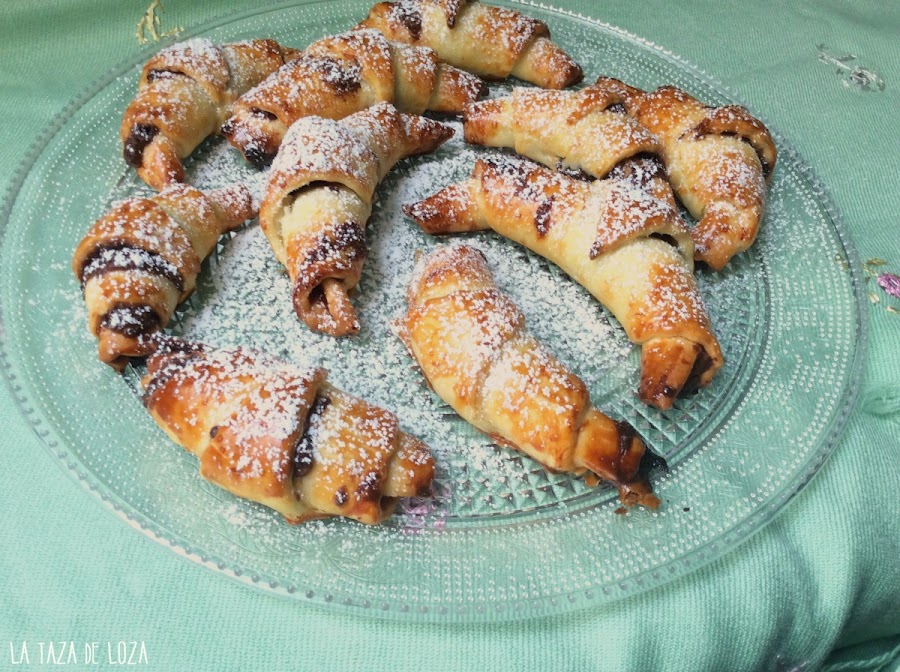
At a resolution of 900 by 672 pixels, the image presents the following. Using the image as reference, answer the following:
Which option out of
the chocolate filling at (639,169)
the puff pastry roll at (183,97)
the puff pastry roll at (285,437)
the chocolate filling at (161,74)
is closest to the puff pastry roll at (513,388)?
the puff pastry roll at (285,437)

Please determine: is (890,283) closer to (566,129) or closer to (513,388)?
(566,129)

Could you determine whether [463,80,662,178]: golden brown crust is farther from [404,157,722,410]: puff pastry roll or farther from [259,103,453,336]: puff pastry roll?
[259,103,453,336]: puff pastry roll

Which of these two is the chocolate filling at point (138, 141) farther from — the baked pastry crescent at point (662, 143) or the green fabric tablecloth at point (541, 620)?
the baked pastry crescent at point (662, 143)

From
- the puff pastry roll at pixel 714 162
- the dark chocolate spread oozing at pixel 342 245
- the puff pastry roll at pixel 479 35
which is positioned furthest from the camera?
the puff pastry roll at pixel 479 35

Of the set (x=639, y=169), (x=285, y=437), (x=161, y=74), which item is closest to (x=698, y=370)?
(x=639, y=169)

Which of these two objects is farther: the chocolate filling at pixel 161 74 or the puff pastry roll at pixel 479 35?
the puff pastry roll at pixel 479 35

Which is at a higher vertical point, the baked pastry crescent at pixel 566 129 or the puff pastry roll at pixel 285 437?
the baked pastry crescent at pixel 566 129

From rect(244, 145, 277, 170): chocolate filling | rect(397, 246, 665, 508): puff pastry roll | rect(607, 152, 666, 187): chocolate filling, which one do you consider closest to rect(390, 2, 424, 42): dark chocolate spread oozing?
rect(244, 145, 277, 170): chocolate filling
